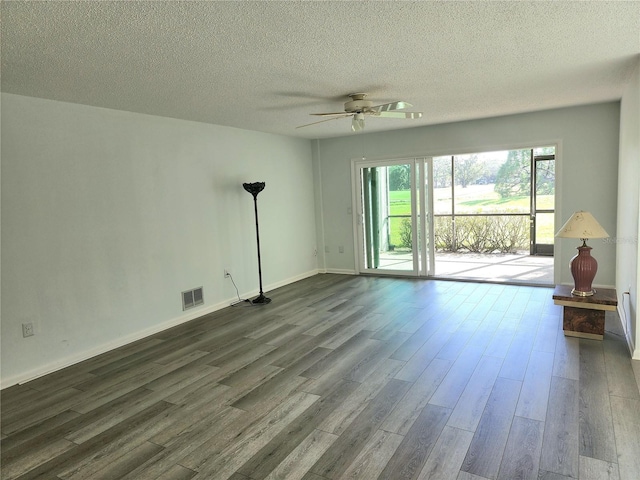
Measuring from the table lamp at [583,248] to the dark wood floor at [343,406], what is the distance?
0.48m

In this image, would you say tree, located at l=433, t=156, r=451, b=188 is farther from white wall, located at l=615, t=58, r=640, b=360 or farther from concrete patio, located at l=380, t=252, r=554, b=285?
white wall, located at l=615, t=58, r=640, b=360

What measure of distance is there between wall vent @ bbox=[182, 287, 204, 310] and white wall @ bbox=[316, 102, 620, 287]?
10.4ft

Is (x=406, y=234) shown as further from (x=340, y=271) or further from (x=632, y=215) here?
(x=632, y=215)

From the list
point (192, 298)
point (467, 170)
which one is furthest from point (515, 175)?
point (192, 298)

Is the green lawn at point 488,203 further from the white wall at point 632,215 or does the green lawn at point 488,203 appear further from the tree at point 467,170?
the white wall at point 632,215

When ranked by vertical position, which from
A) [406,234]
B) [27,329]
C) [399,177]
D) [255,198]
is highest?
[399,177]

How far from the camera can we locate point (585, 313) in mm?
3695

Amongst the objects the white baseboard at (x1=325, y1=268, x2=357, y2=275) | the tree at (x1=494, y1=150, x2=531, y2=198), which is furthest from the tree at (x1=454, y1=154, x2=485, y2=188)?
the white baseboard at (x1=325, y1=268, x2=357, y2=275)

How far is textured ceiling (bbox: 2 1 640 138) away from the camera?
2.13m

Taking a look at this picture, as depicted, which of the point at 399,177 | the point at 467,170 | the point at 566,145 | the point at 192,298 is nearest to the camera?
the point at 192,298

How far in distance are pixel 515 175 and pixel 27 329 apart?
8.79m

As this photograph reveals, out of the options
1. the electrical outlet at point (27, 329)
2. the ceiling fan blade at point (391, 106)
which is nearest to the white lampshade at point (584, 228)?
the ceiling fan blade at point (391, 106)

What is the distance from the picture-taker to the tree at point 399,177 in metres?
6.45

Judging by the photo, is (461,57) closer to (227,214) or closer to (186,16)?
(186,16)
